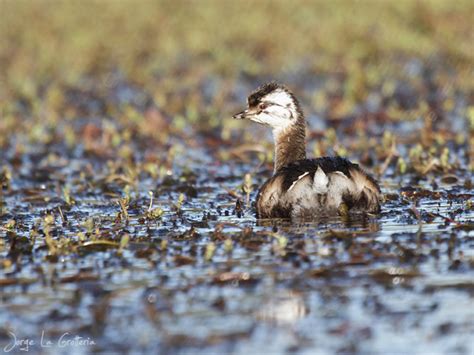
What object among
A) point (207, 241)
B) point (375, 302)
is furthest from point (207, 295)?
point (207, 241)

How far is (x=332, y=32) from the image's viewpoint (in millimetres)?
25000

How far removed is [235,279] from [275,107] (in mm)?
4470

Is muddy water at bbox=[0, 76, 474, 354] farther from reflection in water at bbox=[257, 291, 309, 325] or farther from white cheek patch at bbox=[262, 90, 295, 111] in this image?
white cheek patch at bbox=[262, 90, 295, 111]

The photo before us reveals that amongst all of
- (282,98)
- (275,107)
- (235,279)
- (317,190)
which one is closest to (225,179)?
(275,107)

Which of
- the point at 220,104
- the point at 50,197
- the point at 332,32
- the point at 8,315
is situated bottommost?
the point at 8,315

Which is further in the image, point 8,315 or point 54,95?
point 54,95

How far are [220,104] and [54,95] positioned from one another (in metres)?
3.17

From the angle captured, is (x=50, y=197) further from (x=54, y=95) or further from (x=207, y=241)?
(x=54, y=95)

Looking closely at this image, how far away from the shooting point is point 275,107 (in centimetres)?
1173

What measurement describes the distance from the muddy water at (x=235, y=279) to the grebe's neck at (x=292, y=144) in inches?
25.9

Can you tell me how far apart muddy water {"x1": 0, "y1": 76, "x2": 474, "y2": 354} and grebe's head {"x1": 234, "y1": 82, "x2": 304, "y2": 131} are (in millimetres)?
928

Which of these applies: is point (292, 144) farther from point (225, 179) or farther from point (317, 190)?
point (317, 190)
